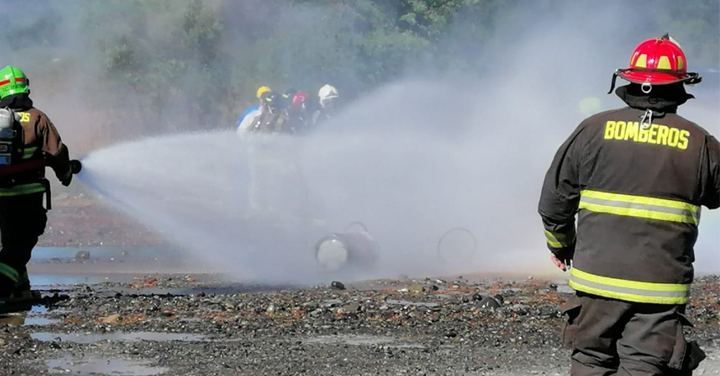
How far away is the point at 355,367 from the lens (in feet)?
19.6

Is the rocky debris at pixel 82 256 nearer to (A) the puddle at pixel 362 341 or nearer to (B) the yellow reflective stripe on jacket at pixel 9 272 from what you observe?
(B) the yellow reflective stripe on jacket at pixel 9 272

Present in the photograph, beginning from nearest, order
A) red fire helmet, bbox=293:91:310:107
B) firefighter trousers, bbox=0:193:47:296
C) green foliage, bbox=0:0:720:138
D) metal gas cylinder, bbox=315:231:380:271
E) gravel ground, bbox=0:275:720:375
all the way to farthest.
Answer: gravel ground, bbox=0:275:720:375, firefighter trousers, bbox=0:193:47:296, metal gas cylinder, bbox=315:231:380:271, red fire helmet, bbox=293:91:310:107, green foliage, bbox=0:0:720:138

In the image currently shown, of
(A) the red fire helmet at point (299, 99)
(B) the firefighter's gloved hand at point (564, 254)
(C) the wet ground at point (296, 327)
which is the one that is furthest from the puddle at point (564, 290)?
(A) the red fire helmet at point (299, 99)

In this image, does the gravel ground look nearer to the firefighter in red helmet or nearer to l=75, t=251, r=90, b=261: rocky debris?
the firefighter in red helmet

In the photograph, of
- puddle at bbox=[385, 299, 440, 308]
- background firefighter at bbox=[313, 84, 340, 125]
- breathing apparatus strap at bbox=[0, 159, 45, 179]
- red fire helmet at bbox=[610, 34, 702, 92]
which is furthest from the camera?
background firefighter at bbox=[313, 84, 340, 125]

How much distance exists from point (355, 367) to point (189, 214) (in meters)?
8.25

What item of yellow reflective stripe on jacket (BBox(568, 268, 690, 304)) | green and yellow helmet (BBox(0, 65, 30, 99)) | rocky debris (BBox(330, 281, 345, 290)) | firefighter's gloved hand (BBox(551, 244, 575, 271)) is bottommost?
rocky debris (BBox(330, 281, 345, 290))

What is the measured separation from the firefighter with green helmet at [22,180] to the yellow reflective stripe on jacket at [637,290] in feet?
17.4

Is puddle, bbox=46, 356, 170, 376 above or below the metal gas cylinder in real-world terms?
below

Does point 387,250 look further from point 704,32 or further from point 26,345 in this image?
point 704,32

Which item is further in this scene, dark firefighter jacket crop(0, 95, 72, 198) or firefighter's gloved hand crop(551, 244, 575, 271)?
dark firefighter jacket crop(0, 95, 72, 198)

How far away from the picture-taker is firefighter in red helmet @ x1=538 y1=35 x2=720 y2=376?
4051 millimetres

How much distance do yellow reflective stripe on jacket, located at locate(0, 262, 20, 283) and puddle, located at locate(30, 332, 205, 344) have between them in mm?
1481

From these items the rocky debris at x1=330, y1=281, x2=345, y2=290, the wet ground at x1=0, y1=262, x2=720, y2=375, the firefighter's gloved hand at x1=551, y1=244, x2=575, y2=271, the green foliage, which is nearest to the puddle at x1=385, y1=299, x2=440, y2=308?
the wet ground at x1=0, y1=262, x2=720, y2=375
